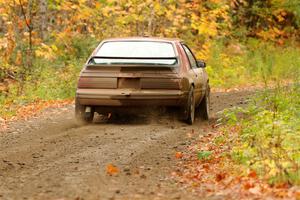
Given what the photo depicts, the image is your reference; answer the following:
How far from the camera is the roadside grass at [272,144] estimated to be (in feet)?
24.0

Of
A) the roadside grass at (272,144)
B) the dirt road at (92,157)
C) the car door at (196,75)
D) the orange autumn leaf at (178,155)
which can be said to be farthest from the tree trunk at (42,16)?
the orange autumn leaf at (178,155)

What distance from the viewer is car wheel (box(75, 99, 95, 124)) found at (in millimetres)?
13004

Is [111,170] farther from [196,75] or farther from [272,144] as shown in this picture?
[196,75]

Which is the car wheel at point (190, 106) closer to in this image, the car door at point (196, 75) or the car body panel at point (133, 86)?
the car body panel at point (133, 86)

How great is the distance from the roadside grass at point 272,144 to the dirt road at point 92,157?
0.89 meters

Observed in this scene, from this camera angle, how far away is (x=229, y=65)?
25984mm

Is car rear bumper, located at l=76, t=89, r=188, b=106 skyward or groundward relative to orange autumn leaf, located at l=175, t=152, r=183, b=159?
skyward

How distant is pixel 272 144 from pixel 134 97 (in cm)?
457

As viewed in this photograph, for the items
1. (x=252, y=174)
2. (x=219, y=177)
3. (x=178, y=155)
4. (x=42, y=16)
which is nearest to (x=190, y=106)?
(x=178, y=155)

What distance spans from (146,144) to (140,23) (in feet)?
49.8

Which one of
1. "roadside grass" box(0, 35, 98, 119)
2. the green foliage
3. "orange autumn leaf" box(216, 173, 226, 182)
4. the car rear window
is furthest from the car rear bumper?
the green foliage

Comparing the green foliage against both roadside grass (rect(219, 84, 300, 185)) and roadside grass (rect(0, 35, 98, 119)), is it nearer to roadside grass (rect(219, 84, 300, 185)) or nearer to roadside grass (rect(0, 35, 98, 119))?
roadside grass (rect(0, 35, 98, 119))

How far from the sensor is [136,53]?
43.2 ft

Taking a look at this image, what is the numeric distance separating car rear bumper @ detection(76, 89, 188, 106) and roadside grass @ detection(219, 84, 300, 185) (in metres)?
1.29
